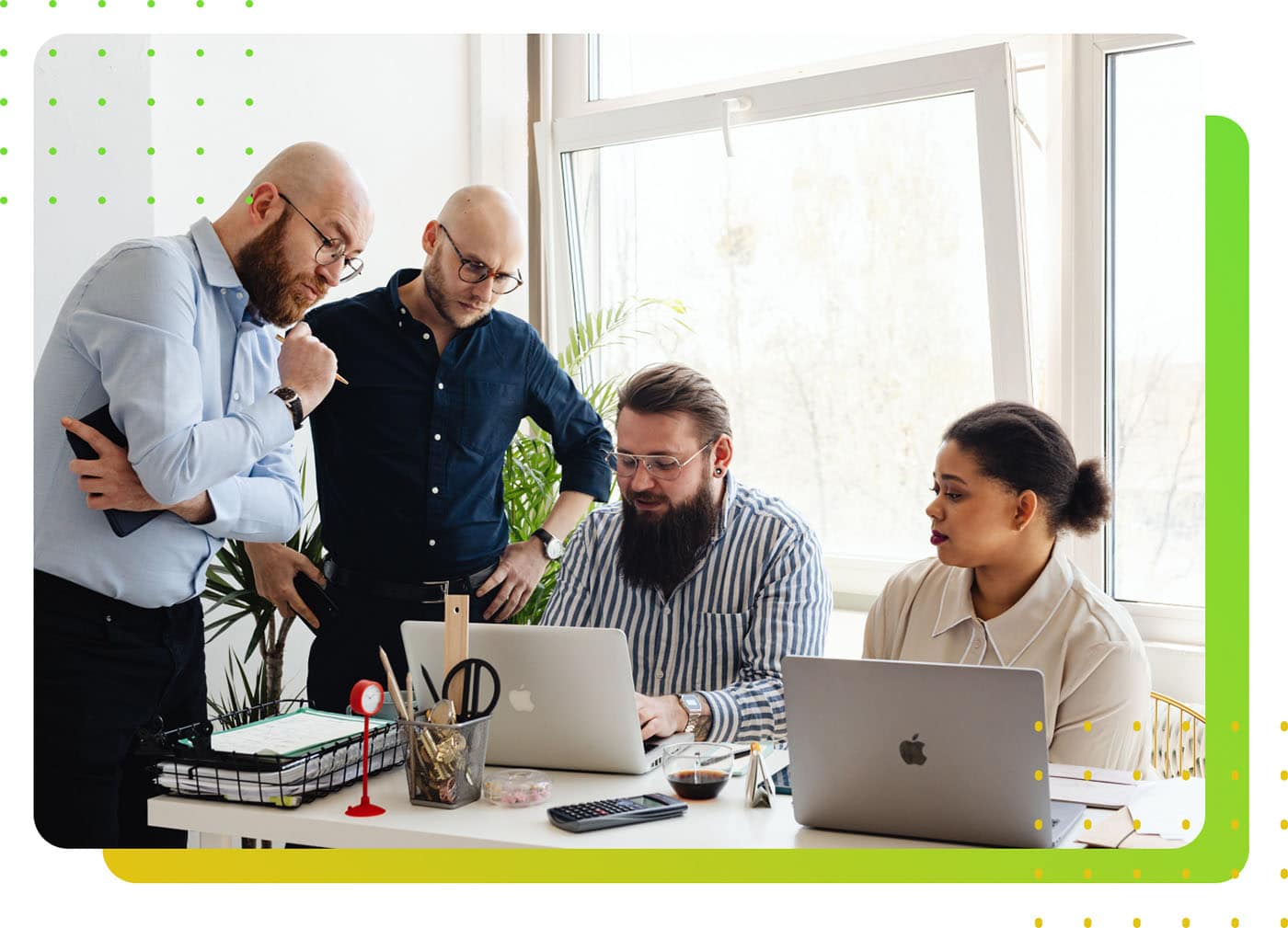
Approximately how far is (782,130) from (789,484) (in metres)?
0.95

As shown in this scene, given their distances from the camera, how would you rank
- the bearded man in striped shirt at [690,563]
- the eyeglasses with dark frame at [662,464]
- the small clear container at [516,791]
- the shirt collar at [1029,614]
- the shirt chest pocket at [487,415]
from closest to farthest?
the small clear container at [516,791]
the shirt collar at [1029,614]
the bearded man in striped shirt at [690,563]
the eyeglasses with dark frame at [662,464]
the shirt chest pocket at [487,415]

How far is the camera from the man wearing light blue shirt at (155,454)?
1910mm

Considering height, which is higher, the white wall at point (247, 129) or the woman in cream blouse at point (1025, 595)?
the white wall at point (247, 129)

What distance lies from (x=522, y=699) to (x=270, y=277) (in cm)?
91

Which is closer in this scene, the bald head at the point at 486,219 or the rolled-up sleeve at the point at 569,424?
the bald head at the point at 486,219

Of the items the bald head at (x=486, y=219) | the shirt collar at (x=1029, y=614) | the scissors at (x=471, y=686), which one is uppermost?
the bald head at (x=486, y=219)

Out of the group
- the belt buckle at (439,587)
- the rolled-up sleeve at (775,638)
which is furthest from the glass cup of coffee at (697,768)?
the belt buckle at (439,587)

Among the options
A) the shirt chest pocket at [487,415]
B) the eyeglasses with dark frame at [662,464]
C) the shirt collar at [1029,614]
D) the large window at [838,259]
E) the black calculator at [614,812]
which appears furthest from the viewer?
the large window at [838,259]

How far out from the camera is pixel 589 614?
2.46 metres

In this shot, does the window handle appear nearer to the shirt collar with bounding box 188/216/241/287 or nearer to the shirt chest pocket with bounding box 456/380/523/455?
the shirt chest pocket with bounding box 456/380/523/455

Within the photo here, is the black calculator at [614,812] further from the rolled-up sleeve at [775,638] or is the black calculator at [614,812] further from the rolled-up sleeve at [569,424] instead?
the rolled-up sleeve at [569,424]

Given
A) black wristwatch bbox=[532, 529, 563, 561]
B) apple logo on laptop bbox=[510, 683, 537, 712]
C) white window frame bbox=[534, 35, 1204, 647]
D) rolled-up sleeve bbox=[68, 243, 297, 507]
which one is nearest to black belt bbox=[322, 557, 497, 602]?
black wristwatch bbox=[532, 529, 563, 561]

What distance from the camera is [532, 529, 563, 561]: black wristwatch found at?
9.08 ft

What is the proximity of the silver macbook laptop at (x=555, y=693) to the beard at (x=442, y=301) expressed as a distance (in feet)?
3.09
